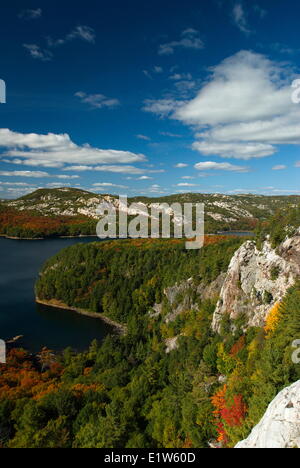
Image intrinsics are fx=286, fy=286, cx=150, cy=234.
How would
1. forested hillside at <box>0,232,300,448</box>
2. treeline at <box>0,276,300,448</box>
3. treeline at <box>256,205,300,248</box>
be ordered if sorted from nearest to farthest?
1. treeline at <box>0,276,300,448</box>
2. forested hillside at <box>0,232,300,448</box>
3. treeline at <box>256,205,300,248</box>

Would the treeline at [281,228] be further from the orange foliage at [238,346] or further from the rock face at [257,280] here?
the orange foliage at [238,346]

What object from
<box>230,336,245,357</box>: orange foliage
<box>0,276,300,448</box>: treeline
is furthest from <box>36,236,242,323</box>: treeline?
<box>230,336,245,357</box>: orange foliage

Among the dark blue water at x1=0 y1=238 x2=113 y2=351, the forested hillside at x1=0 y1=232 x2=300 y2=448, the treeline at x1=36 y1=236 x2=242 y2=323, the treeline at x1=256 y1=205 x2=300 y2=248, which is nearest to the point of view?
the forested hillside at x1=0 y1=232 x2=300 y2=448

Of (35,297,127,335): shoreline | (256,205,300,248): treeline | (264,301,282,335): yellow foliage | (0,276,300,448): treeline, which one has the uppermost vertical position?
(256,205,300,248): treeline

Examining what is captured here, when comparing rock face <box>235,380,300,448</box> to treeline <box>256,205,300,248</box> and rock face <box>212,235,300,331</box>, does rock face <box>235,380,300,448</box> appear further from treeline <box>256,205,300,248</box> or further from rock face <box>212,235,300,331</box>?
treeline <box>256,205,300,248</box>

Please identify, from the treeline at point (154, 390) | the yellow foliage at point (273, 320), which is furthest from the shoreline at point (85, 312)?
the yellow foliage at point (273, 320)

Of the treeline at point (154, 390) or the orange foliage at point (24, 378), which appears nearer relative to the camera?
the treeline at point (154, 390)
